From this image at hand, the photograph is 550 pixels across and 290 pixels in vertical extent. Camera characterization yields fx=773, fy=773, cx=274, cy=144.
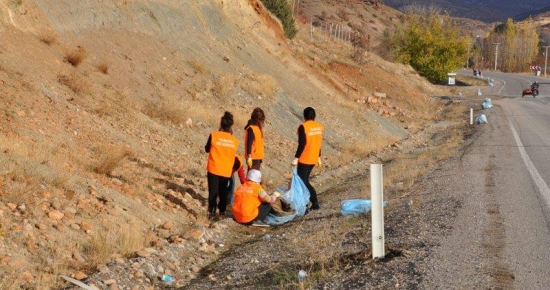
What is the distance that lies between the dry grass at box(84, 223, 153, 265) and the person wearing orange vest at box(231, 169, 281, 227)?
156 centimetres

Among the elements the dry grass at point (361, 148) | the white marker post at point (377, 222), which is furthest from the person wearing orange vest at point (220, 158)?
the dry grass at point (361, 148)

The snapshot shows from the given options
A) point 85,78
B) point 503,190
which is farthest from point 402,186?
point 85,78

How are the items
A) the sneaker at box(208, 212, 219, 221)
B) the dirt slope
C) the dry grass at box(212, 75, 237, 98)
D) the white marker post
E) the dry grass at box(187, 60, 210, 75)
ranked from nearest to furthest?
1. the white marker post
2. the dirt slope
3. the sneaker at box(208, 212, 219, 221)
4. the dry grass at box(212, 75, 237, 98)
5. the dry grass at box(187, 60, 210, 75)

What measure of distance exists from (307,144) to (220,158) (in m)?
1.44

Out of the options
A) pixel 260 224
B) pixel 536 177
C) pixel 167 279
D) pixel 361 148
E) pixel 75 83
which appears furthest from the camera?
pixel 361 148

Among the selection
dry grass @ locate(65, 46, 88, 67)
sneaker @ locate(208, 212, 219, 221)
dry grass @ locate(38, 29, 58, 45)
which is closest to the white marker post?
sneaker @ locate(208, 212, 219, 221)

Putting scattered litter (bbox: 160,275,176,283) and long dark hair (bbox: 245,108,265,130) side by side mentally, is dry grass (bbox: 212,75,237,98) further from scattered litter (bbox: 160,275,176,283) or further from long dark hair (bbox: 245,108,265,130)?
scattered litter (bbox: 160,275,176,283)

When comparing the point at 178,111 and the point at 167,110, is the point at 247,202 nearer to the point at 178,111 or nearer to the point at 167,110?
the point at 167,110

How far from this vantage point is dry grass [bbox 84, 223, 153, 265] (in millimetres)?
8586

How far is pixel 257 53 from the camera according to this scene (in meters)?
29.4

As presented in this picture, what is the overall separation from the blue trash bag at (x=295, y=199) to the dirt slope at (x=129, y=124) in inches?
29.9

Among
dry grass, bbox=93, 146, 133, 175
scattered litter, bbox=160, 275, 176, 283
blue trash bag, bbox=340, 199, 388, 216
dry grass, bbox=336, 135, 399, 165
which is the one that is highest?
dry grass, bbox=93, 146, 133, 175

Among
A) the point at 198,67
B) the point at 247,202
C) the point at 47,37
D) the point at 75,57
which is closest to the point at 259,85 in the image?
the point at 198,67

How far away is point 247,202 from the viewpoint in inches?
428
